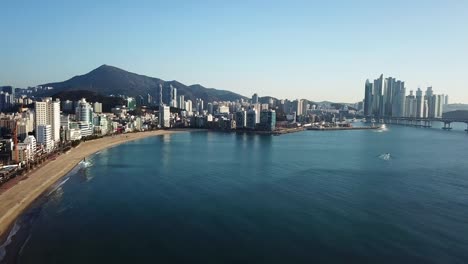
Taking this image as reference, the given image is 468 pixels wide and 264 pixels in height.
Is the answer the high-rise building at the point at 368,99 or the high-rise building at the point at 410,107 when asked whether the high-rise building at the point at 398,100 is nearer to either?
the high-rise building at the point at 410,107

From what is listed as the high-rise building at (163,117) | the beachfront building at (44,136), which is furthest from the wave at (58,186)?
the high-rise building at (163,117)

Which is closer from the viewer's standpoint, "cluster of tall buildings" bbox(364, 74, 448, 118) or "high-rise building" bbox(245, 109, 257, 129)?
"high-rise building" bbox(245, 109, 257, 129)

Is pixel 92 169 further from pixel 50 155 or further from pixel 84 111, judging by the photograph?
pixel 84 111

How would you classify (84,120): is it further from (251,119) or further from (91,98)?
(91,98)

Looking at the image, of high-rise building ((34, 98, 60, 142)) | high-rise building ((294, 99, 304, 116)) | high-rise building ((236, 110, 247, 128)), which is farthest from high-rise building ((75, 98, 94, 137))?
high-rise building ((294, 99, 304, 116))

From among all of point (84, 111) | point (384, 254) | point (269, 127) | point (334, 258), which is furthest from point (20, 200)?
point (269, 127)

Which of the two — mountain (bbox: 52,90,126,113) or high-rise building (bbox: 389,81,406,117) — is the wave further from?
high-rise building (bbox: 389,81,406,117)
